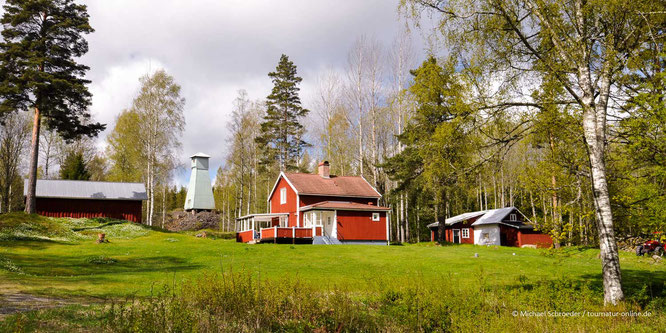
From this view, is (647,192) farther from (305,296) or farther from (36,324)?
(36,324)

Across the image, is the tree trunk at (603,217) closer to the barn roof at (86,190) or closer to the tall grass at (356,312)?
the tall grass at (356,312)

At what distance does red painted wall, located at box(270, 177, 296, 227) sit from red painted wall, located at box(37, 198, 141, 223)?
12217 mm

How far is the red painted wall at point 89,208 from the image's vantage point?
3659 cm

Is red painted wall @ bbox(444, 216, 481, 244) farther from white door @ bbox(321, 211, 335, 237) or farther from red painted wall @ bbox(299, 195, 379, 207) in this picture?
white door @ bbox(321, 211, 335, 237)

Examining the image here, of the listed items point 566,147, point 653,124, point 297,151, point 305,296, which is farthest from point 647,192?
point 297,151

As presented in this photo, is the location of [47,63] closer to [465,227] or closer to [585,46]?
[585,46]

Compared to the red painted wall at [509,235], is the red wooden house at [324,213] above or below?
above

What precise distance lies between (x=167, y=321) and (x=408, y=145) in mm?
29590

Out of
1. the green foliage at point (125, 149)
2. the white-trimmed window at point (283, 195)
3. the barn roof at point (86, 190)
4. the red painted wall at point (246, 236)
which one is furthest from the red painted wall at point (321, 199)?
the green foliage at point (125, 149)

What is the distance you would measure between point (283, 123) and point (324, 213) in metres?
14.4

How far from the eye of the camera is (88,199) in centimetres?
3762

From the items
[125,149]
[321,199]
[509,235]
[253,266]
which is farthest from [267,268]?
[125,149]

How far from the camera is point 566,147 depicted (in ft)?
35.4

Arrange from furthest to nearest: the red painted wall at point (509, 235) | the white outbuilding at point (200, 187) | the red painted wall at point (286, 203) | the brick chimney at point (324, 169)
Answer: the white outbuilding at point (200, 187)
the red painted wall at point (509, 235)
the brick chimney at point (324, 169)
the red painted wall at point (286, 203)
